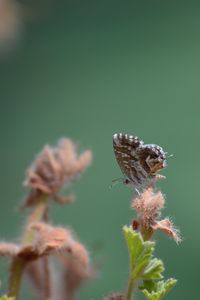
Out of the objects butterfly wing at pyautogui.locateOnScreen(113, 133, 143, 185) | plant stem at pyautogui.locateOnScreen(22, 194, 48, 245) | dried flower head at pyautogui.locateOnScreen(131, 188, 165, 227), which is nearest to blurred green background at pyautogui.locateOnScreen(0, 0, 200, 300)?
plant stem at pyautogui.locateOnScreen(22, 194, 48, 245)

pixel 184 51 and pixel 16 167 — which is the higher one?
pixel 184 51

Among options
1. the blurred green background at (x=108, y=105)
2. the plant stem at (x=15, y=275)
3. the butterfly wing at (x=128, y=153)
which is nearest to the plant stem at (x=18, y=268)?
the plant stem at (x=15, y=275)

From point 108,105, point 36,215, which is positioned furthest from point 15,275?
point 108,105

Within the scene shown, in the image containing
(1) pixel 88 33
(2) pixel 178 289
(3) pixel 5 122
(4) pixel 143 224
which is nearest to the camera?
(4) pixel 143 224

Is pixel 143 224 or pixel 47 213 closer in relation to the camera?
pixel 143 224

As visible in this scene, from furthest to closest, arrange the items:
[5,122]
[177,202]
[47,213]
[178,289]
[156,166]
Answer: [5,122]
[177,202]
[178,289]
[47,213]
[156,166]

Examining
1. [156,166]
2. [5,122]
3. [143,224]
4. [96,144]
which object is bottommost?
[143,224]

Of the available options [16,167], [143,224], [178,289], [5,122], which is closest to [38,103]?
[5,122]

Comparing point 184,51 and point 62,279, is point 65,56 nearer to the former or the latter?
point 184,51
